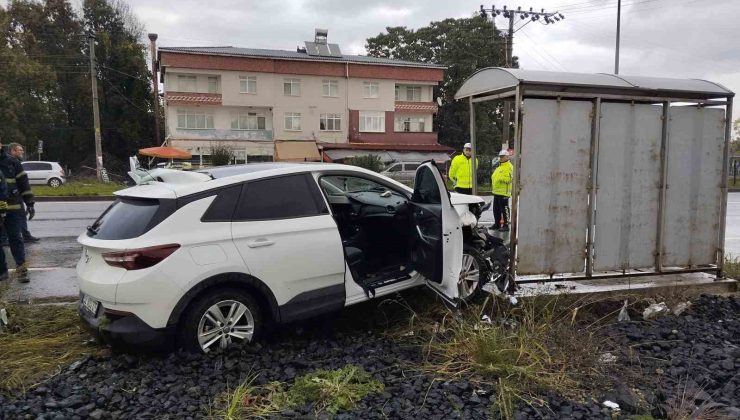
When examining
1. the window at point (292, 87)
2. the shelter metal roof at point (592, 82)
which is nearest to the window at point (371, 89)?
the window at point (292, 87)

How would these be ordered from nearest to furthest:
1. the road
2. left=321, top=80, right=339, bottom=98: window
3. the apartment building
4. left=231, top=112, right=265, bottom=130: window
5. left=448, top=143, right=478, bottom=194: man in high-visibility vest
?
the road
left=448, top=143, right=478, bottom=194: man in high-visibility vest
the apartment building
left=231, top=112, right=265, bottom=130: window
left=321, top=80, right=339, bottom=98: window

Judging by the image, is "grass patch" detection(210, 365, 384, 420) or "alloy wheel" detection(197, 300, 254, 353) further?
"alloy wheel" detection(197, 300, 254, 353)

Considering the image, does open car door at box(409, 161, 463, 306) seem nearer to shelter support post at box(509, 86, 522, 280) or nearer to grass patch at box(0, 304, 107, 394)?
shelter support post at box(509, 86, 522, 280)

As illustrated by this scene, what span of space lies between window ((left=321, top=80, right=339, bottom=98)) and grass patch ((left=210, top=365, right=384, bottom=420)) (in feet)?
145

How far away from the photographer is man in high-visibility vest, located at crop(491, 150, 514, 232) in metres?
10.0

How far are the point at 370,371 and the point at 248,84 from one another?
4332cm

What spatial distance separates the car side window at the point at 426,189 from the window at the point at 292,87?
42.1 m

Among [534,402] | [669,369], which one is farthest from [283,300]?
[669,369]

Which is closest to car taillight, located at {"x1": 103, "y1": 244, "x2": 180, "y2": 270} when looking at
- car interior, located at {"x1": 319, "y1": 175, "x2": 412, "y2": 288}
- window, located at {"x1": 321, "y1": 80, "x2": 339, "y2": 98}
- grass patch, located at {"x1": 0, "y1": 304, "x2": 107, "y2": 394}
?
grass patch, located at {"x1": 0, "y1": 304, "x2": 107, "y2": 394}

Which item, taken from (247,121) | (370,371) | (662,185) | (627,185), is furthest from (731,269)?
(247,121)

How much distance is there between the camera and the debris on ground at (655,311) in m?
→ 5.68

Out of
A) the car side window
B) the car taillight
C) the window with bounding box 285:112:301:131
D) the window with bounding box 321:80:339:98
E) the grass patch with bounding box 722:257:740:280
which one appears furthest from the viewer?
the window with bounding box 321:80:339:98

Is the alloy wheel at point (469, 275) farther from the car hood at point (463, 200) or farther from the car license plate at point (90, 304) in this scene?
the car license plate at point (90, 304)

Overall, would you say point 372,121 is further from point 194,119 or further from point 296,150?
point 194,119
